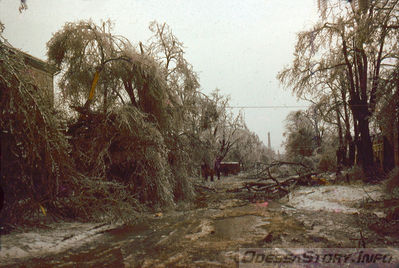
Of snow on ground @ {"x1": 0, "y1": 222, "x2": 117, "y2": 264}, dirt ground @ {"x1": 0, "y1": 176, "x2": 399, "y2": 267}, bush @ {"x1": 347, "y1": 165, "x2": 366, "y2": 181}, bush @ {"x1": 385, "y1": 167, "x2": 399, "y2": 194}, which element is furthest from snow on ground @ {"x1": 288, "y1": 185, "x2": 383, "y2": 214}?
snow on ground @ {"x1": 0, "y1": 222, "x2": 117, "y2": 264}

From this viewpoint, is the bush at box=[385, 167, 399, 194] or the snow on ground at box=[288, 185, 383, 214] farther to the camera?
the bush at box=[385, 167, 399, 194]

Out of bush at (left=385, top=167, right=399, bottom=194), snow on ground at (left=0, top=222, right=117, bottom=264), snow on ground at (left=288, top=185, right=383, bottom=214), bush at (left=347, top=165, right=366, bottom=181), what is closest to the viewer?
snow on ground at (left=0, top=222, right=117, bottom=264)

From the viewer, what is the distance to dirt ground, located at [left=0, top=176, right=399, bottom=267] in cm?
477

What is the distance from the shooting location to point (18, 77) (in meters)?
4.71

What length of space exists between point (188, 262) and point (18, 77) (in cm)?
360

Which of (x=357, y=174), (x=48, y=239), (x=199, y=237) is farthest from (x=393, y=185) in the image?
(x=48, y=239)

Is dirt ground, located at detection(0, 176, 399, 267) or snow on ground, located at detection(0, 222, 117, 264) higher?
snow on ground, located at detection(0, 222, 117, 264)

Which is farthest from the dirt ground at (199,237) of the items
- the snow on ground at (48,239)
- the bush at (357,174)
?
the bush at (357,174)

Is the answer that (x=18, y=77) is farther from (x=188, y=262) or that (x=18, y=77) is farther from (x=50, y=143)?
(x=188, y=262)

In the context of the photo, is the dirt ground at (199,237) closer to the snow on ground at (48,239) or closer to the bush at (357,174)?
the snow on ground at (48,239)

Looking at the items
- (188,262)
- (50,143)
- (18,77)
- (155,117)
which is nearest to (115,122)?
(155,117)

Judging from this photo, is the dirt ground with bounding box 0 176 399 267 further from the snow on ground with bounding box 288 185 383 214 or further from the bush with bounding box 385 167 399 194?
the bush with bounding box 385 167 399 194

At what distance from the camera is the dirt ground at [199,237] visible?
4773 mm

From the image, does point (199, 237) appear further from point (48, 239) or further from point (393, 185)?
point (393, 185)
